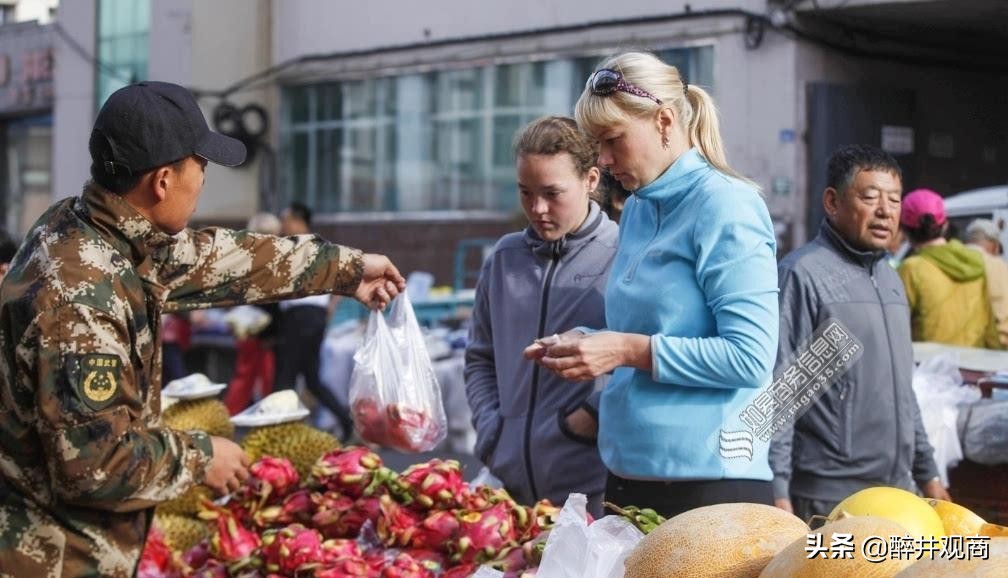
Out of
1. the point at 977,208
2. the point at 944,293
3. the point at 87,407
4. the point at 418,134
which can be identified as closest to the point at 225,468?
the point at 87,407

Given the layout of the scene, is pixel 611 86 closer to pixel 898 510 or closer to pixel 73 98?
pixel 898 510

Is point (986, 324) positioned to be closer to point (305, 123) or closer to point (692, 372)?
point (692, 372)

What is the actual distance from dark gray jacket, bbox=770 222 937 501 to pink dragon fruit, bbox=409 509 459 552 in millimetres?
1158

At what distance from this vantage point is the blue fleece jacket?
2523 mm

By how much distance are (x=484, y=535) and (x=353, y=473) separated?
0.57m

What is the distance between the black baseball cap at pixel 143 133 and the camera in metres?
2.47

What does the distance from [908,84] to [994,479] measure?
9.48 metres

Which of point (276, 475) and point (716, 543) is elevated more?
point (716, 543)

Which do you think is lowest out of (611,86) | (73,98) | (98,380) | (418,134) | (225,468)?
(225,468)

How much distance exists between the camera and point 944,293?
6012 mm

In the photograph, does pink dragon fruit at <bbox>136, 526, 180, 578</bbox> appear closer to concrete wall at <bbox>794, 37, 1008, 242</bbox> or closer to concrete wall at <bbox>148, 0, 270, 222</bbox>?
concrete wall at <bbox>794, 37, 1008, 242</bbox>

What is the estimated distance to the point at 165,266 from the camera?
2.80 m

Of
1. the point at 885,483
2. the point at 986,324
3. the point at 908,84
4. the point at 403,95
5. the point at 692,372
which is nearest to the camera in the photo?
the point at 692,372

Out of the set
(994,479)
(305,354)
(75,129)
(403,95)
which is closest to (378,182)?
(403,95)
